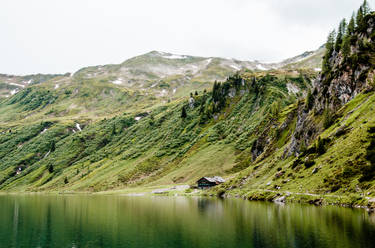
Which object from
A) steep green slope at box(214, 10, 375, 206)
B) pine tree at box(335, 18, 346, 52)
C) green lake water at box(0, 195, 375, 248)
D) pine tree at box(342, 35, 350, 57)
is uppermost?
pine tree at box(335, 18, 346, 52)

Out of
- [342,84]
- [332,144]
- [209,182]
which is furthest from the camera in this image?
[209,182]

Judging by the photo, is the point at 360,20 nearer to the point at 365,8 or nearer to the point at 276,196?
the point at 365,8

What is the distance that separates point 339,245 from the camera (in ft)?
119

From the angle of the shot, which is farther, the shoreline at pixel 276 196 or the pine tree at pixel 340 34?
the pine tree at pixel 340 34

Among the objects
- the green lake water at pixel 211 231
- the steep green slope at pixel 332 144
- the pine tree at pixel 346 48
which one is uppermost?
the pine tree at pixel 346 48

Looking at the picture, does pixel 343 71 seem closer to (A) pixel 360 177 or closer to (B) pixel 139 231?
(A) pixel 360 177

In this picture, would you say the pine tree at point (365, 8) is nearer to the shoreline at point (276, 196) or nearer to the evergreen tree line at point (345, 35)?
the evergreen tree line at point (345, 35)

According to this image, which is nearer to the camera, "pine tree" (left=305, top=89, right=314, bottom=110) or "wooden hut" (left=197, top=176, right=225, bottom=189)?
"pine tree" (left=305, top=89, right=314, bottom=110)

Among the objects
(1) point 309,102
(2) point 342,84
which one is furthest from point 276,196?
(1) point 309,102

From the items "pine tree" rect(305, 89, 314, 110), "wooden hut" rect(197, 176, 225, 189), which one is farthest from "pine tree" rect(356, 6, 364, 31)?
"wooden hut" rect(197, 176, 225, 189)

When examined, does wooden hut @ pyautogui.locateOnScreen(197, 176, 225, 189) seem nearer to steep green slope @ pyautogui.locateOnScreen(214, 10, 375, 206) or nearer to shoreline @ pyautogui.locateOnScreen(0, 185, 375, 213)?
shoreline @ pyautogui.locateOnScreen(0, 185, 375, 213)

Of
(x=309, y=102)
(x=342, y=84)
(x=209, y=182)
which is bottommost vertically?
(x=209, y=182)

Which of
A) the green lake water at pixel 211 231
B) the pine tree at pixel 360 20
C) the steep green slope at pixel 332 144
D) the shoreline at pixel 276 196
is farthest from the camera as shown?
the pine tree at pixel 360 20

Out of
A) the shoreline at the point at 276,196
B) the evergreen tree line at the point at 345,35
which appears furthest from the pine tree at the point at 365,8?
the shoreline at the point at 276,196
